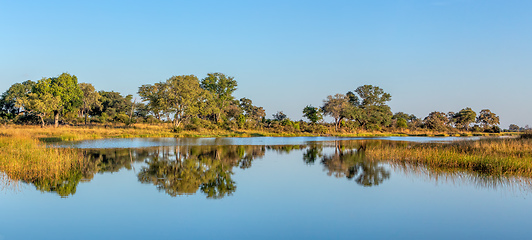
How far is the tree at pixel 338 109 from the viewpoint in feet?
250

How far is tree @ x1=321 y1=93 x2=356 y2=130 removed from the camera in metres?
76.1

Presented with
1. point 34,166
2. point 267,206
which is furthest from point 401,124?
point 34,166

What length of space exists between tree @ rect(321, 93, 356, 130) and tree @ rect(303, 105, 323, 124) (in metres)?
1.42

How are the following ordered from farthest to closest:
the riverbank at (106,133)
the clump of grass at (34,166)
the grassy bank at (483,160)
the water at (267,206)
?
1. the riverbank at (106,133)
2. the grassy bank at (483,160)
3. the clump of grass at (34,166)
4. the water at (267,206)

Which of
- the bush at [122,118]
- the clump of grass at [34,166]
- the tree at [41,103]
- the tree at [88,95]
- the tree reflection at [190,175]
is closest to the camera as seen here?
the tree reflection at [190,175]

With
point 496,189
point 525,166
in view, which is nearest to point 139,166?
point 496,189

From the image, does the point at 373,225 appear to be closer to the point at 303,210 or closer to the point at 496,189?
the point at 303,210

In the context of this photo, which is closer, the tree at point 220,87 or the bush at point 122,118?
the bush at point 122,118

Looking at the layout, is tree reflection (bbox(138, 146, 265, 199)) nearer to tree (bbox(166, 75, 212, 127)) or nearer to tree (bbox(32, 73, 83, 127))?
tree (bbox(166, 75, 212, 127))

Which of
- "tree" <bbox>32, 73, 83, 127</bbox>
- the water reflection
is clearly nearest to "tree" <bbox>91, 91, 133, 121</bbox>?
"tree" <bbox>32, 73, 83, 127</bbox>

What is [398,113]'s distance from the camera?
4537 inches

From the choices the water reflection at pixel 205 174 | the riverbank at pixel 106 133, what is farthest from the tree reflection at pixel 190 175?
the riverbank at pixel 106 133

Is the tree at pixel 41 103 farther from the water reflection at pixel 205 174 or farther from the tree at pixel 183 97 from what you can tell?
the water reflection at pixel 205 174

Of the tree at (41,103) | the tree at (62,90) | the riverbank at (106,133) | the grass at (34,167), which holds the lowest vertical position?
the grass at (34,167)
